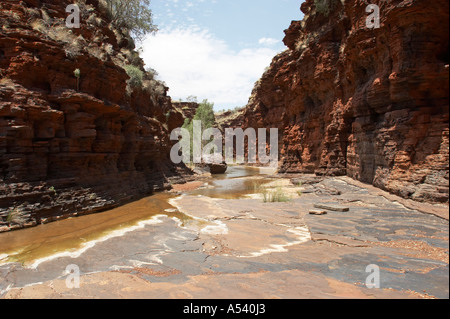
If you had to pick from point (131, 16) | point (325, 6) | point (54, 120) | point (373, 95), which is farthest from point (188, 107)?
point (373, 95)

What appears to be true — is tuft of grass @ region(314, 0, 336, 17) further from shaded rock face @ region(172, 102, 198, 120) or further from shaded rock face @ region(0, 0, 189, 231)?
shaded rock face @ region(172, 102, 198, 120)

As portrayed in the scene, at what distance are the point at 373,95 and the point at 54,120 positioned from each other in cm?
1414

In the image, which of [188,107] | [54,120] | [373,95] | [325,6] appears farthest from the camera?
[188,107]

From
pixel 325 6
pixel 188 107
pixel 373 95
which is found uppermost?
pixel 325 6

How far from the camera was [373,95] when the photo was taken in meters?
12.4

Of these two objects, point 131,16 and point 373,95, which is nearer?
point 373,95

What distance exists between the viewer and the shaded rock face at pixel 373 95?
8.14m

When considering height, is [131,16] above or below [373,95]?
above

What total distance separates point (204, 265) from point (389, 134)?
9.57m

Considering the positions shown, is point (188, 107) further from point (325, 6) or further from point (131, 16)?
point (325, 6)

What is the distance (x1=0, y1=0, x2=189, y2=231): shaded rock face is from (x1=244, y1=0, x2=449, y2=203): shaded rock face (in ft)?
38.6
